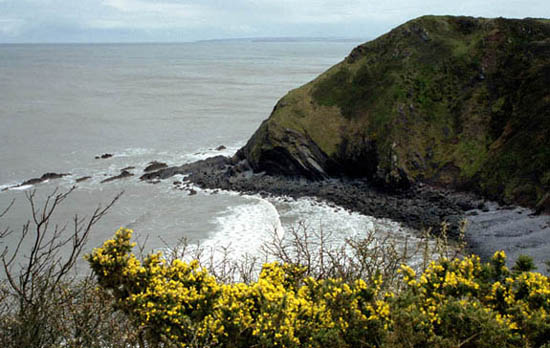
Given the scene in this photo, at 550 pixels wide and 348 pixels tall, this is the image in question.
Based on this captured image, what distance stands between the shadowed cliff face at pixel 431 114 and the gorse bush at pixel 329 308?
23113mm

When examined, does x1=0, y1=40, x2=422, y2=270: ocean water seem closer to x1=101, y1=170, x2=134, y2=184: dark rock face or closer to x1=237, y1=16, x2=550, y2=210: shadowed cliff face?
x1=101, y1=170, x2=134, y2=184: dark rock face

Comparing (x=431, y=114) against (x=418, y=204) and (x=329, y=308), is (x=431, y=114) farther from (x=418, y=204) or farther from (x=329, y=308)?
(x=329, y=308)

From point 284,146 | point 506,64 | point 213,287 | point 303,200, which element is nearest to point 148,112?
point 284,146

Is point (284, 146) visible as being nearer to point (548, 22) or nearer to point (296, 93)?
point (296, 93)

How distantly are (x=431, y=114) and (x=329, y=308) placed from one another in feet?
111

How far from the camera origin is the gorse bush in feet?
29.6

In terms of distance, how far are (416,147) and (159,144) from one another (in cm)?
3143

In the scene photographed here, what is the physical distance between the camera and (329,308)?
10.0m

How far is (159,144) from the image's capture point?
55906 mm

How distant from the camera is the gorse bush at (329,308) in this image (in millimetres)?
9031

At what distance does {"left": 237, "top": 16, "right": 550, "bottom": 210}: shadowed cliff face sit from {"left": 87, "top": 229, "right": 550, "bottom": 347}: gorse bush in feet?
75.8

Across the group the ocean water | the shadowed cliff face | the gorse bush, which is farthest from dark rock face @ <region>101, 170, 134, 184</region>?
the gorse bush

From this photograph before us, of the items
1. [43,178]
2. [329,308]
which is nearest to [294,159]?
[43,178]

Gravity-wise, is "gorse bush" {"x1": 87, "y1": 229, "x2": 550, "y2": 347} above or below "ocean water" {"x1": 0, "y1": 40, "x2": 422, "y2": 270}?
above
